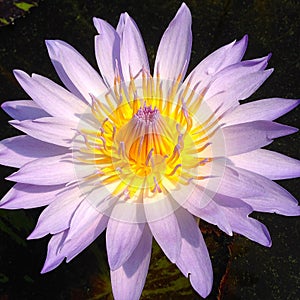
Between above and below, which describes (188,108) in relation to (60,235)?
above

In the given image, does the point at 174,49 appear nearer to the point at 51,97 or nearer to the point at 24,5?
the point at 51,97

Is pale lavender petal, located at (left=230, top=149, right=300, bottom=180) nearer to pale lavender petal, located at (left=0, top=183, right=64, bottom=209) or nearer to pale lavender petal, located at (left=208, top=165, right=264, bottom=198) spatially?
pale lavender petal, located at (left=208, top=165, right=264, bottom=198)

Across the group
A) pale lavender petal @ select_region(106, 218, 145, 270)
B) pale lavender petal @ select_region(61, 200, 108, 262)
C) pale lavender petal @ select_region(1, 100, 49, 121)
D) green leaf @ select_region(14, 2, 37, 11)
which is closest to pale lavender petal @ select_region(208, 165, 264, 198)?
pale lavender petal @ select_region(106, 218, 145, 270)

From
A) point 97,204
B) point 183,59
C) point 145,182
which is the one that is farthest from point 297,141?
point 97,204

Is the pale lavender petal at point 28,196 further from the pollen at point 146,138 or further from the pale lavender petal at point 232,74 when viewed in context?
the pale lavender petal at point 232,74

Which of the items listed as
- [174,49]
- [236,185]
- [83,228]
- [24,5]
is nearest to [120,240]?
[83,228]

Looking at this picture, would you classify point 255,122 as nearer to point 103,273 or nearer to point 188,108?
point 188,108

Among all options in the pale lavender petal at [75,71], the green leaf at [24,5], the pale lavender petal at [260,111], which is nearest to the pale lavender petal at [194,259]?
the pale lavender petal at [260,111]
